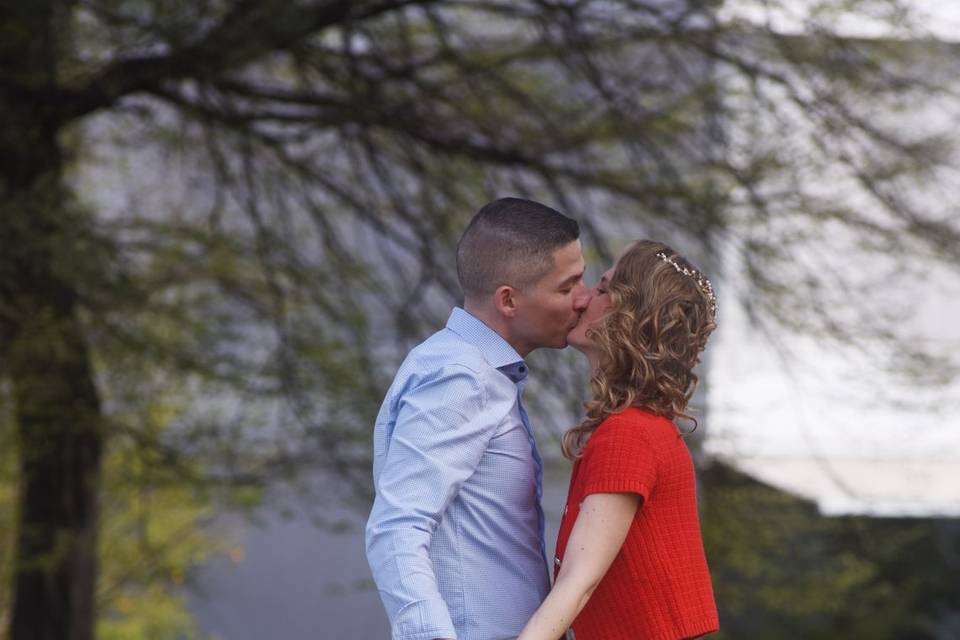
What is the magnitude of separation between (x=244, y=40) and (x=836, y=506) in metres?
5.13

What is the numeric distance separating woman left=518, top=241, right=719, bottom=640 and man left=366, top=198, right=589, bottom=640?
83 millimetres

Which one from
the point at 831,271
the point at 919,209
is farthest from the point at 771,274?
the point at 919,209

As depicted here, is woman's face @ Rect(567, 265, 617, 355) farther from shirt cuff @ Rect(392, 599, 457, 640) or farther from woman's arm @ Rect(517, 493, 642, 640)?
shirt cuff @ Rect(392, 599, 457, 640)

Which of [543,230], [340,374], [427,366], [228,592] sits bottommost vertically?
[228,592]

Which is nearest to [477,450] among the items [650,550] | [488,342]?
[488,342]

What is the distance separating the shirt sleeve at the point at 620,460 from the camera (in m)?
2.09

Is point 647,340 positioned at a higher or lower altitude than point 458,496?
higher

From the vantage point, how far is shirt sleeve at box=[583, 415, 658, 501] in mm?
2088

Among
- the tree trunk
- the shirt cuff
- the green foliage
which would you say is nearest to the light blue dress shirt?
the shirt cuff

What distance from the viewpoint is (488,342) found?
2.27 metres

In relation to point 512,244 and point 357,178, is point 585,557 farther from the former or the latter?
point 357,178

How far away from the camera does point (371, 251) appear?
392 inches

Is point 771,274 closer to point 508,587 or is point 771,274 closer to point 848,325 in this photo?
point 848,325

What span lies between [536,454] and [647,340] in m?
0.30
